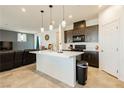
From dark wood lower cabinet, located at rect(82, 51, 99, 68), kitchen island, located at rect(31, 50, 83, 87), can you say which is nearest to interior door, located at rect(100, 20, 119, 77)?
dark wood lower cabinet, located at rect(82, 51, 99, 68)

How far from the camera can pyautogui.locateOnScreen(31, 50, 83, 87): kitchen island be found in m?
2.76

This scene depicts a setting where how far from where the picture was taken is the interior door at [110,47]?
3510 mm

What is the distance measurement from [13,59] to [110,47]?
14.4 ft

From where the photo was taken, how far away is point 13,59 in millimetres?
4680

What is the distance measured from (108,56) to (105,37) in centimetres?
83

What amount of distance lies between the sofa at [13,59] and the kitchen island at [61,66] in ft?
4.29

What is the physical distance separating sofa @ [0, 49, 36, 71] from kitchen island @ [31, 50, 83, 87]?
131 cm

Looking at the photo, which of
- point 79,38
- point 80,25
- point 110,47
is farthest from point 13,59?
point 110,47

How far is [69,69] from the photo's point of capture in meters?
2.86

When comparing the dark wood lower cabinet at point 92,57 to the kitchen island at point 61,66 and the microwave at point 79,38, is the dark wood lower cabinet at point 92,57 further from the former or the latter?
the kitchen island at point 61,66

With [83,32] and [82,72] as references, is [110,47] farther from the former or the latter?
[83,32]

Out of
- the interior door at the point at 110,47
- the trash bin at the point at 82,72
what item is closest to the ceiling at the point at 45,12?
the interior door at the point at 110,47

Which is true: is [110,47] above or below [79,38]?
below
